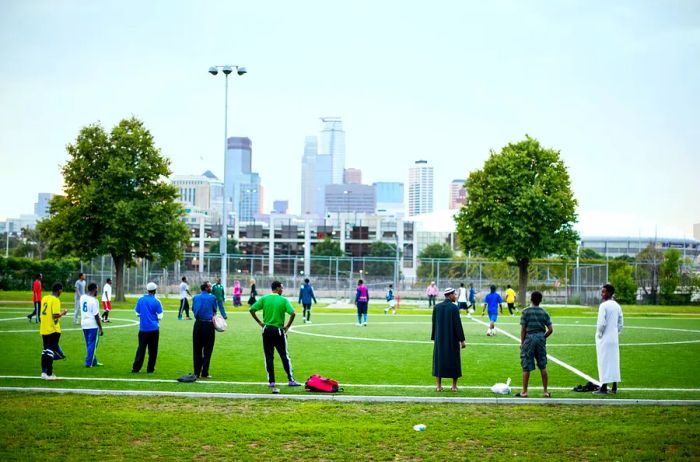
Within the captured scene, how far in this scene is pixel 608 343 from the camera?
1558 cm

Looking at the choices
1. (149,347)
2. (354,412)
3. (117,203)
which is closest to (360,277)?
(117,203)

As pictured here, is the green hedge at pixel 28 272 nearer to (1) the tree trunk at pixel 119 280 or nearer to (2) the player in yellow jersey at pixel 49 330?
(1) the tree trunk at pixel 119 280

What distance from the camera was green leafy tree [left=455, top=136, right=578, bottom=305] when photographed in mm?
59969

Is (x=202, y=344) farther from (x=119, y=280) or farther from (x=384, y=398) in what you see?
(x=119, y=280)

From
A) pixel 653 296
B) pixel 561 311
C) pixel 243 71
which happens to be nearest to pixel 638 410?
pixel 243 71

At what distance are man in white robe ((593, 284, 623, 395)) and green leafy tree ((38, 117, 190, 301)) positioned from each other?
1650 inches

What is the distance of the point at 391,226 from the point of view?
166m

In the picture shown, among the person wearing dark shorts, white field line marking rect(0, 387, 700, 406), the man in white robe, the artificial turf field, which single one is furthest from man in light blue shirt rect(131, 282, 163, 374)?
the man in white robe

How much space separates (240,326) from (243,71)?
1297 centimetres

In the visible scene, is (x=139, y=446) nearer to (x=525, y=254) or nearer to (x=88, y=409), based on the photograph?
(x=88, y=409)

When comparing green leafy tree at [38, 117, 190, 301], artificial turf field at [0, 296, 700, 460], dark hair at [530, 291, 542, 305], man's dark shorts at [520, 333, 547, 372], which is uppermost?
green leafy tree at [38, 117, 190, 301]

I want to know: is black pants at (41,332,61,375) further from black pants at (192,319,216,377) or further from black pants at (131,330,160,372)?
black pants at (192,319,216,377)

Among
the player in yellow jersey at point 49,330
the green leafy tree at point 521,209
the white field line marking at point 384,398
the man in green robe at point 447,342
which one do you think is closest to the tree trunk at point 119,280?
the green leafy tree at point 521,209

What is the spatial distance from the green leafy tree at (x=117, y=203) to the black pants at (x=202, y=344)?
36839 mm
